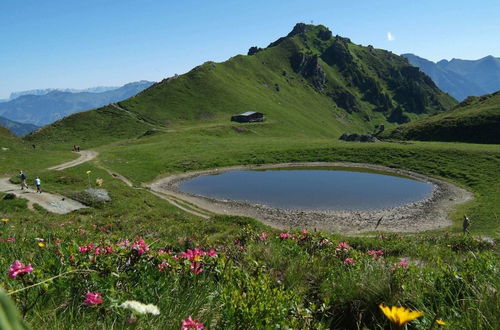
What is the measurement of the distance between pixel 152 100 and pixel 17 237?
135642mm

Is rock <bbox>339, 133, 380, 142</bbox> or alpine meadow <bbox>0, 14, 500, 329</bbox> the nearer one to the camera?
alpine meadow <bbox>0, 14, 500, 329</bbox>

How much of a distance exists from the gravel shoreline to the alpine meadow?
31 centimetres

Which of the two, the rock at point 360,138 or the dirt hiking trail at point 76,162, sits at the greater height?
the dirt hiking trail at point 76,162

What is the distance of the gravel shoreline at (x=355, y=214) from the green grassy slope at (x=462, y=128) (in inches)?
2071

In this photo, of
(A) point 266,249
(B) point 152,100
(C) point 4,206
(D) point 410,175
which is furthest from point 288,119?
(A) point 266,249

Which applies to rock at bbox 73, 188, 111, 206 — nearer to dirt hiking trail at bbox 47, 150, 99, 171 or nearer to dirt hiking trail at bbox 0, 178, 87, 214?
dirt hiking trail at bbox 0, 178, 87, 214

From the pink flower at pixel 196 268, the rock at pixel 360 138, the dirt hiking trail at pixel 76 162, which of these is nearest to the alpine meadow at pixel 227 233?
the pink flower at pixel 196 268

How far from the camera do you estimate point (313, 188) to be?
54688mm

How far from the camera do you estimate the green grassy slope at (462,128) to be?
94938 mm

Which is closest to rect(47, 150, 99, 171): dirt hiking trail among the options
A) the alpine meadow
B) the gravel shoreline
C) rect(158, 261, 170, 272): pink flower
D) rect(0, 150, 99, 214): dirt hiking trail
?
the alpine meadow

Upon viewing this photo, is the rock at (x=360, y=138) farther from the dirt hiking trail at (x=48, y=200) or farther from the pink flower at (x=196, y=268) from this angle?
the pink flower at (x=196, y=268)

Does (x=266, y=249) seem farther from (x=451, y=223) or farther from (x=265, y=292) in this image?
(x=451, y=223)

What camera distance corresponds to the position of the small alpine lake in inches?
1869

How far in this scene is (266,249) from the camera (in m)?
8.04
